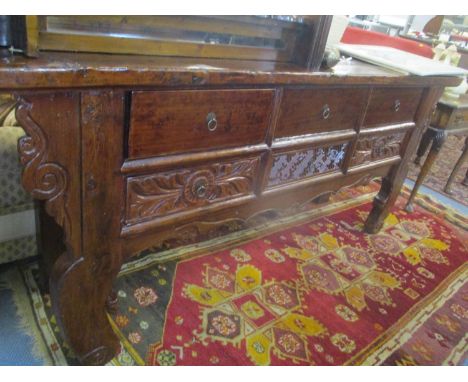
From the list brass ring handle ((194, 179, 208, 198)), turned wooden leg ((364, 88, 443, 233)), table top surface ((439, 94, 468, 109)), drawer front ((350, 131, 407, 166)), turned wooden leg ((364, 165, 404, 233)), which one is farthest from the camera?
table top surface ((439, 94, 468, 109))

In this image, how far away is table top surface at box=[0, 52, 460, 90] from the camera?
58cm

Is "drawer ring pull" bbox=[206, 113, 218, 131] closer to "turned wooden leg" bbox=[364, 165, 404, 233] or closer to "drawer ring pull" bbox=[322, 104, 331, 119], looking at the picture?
"drawer ring pull" bbox=[322, 104, 331, 119]

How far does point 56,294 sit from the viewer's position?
0.82 m

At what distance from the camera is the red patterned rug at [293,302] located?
110 cm

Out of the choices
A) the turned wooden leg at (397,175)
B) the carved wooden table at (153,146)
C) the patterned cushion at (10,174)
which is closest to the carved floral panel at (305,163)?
the carved wooden table at (153,146)

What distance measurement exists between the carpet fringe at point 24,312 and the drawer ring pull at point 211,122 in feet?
2.39

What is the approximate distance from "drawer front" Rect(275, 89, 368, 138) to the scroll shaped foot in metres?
0.58

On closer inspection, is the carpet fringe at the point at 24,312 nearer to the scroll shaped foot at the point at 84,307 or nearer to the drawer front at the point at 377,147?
the scroll shaped foot at the point at 84,307

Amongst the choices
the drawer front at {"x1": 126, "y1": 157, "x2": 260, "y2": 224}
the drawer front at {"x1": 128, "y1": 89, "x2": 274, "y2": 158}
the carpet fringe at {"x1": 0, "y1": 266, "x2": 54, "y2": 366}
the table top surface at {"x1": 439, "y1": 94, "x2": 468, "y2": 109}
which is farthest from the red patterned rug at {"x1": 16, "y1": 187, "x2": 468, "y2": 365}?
the table top surface at {"x1": 439, "y1": 94, "x2": 468, "y2": 109}

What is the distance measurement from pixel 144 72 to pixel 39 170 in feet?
0.83

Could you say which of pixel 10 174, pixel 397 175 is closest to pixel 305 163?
pixel 397 175

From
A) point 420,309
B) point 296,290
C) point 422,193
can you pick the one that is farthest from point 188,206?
point 422,193

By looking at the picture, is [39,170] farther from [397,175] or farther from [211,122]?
[397,175]

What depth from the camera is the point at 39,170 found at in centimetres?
66
